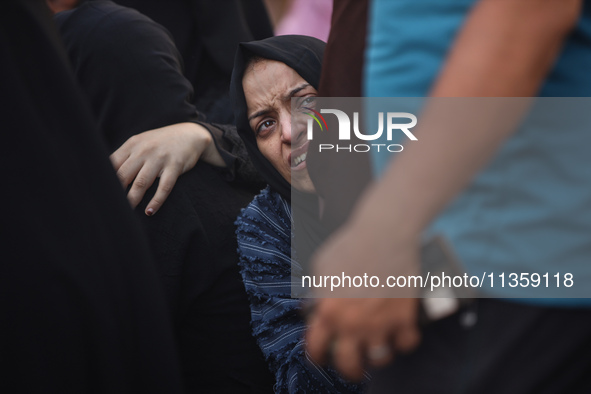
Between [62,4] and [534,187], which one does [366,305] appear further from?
[62,4]

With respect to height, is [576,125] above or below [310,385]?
above

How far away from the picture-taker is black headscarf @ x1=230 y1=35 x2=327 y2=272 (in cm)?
155

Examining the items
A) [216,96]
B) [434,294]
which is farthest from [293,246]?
[434,294]

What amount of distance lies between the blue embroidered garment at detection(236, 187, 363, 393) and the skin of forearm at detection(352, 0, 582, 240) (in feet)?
2.99

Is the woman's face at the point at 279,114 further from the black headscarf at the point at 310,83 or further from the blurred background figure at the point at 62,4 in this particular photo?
the blurred background figure at the point at 62,4

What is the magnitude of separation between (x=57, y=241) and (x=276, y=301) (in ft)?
2.51

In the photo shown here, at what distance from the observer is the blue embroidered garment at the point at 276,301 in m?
1.40

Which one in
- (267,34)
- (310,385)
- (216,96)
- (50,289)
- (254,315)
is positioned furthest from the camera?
(267,34)

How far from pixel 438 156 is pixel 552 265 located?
0.57 ft

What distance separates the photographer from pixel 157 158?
4.83 ft

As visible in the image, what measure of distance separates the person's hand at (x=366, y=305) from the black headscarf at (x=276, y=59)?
1.06m

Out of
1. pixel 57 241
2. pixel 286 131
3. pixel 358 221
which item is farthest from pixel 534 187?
pixel 286 131

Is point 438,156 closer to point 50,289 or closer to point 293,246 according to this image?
point 50,289

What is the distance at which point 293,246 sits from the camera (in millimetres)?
1586
